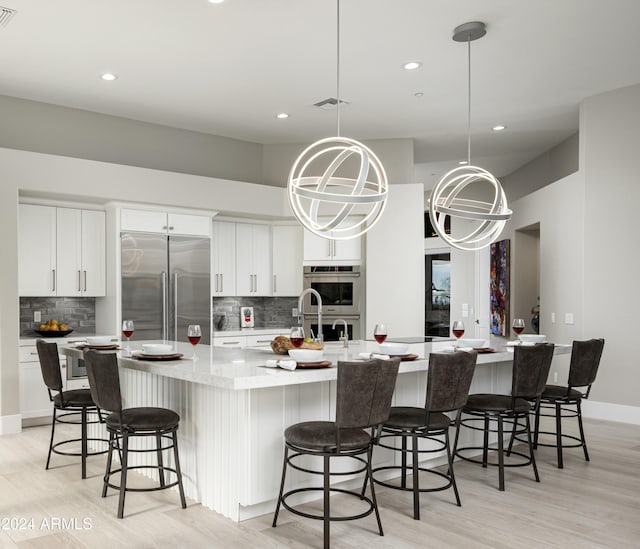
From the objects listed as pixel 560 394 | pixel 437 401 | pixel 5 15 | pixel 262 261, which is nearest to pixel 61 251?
pixel 262 261

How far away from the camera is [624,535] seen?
3.14 metres

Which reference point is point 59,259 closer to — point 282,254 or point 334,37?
point 282,254

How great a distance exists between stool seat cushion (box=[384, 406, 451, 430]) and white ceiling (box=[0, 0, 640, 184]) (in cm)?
268

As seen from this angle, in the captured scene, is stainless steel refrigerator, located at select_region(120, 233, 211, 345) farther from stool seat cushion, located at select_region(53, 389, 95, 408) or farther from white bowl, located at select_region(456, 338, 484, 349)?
white bowl, located at select_region(456, 338, 484, 349)

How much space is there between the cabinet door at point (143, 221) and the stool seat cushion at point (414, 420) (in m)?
3.87

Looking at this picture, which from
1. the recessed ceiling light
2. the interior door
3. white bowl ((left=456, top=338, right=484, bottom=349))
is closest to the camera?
white bowl ((left=456, top=338, right=484, bottom=349))

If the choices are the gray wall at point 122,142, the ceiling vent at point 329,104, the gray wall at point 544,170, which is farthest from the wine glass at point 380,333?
the gray wall at point 544,170

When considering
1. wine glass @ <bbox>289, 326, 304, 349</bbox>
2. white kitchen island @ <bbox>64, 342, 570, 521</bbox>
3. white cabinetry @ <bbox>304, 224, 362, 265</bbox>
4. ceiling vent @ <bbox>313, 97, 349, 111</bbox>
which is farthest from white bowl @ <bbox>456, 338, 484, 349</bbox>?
white cabinetry @ <bbox>304, 224, 362, 265</bbox>

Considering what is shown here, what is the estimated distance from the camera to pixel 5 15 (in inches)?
164

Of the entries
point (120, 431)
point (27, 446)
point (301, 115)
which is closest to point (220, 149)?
point (301, 115)

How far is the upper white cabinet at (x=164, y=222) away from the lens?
636 centimetres

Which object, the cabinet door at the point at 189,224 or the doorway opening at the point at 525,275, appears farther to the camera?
the doorway opening at the point at 525,275

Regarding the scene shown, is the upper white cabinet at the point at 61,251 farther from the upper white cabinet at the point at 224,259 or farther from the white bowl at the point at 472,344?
the white bowl at the point at 472,344

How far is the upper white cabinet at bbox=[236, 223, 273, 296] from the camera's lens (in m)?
7.57
